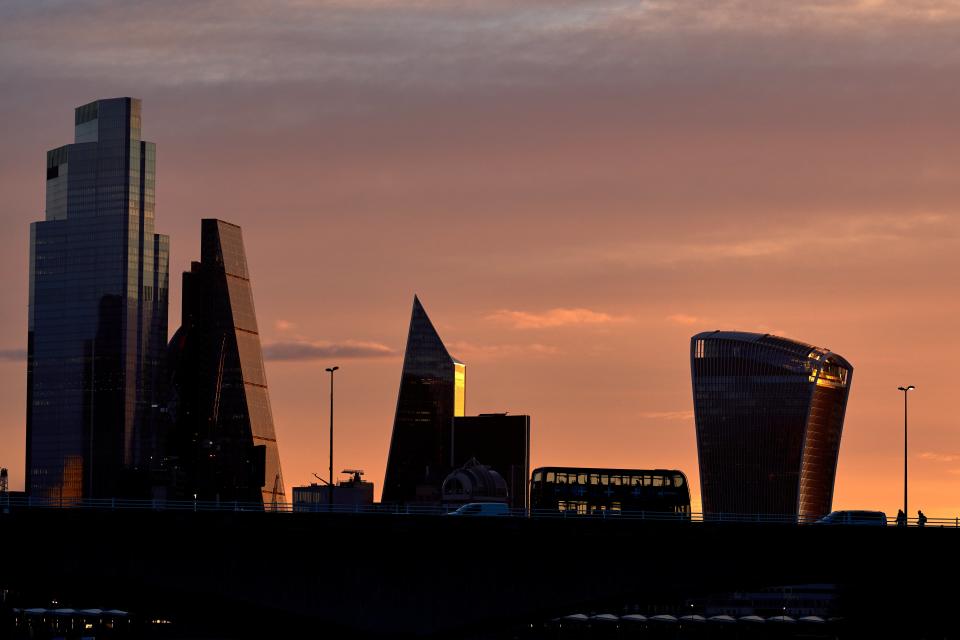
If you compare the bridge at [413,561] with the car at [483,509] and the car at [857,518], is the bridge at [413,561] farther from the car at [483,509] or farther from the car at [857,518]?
the car at [483,509]

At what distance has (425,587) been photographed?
108m

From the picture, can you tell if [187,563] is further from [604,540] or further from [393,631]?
[604,540]

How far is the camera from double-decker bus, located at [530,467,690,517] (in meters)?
174

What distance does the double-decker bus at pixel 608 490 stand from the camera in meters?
174

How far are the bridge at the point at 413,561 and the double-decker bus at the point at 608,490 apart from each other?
62596 millimetres

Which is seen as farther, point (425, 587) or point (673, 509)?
point (673, 509)

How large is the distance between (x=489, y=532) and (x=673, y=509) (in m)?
70.6

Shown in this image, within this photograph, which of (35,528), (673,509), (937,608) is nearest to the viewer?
(35,528)

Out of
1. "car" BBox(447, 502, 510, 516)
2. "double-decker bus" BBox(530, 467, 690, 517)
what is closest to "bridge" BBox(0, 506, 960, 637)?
"car" BBox(447, 502, 510, 516)

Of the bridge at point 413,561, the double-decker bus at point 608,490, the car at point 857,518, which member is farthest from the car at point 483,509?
the double-decker bus at point 608,490

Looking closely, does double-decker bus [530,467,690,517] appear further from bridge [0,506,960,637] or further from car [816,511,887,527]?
bridge [0,506,960,637]

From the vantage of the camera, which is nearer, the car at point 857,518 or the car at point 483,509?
the car at point 483,509

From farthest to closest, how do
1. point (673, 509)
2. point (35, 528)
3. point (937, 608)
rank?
point (673, 509), point (937, 608), point (35, 528)

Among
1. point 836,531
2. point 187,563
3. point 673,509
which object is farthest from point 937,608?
point 187,563
